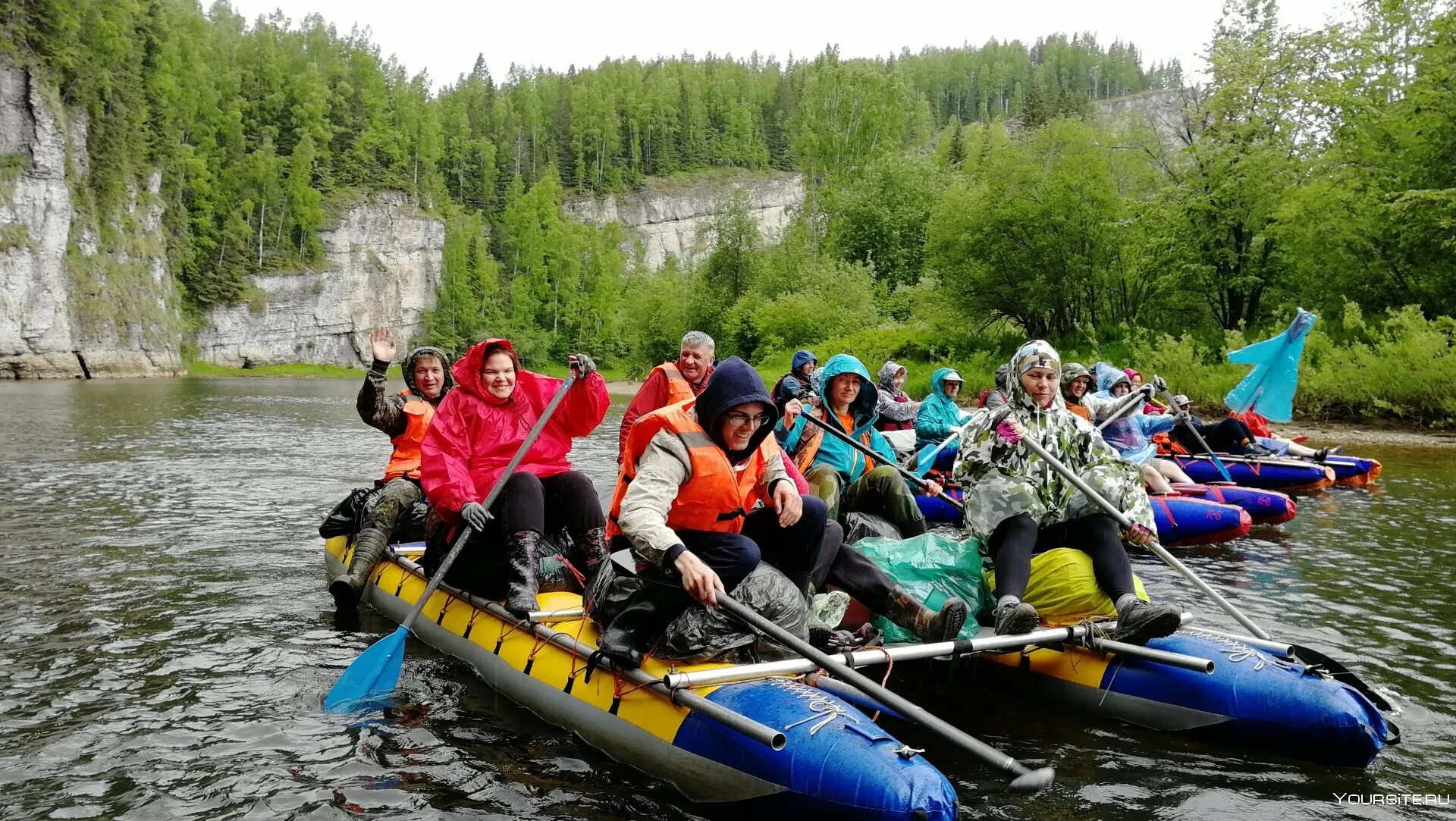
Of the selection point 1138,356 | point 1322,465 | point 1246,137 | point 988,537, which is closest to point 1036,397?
point 988,537

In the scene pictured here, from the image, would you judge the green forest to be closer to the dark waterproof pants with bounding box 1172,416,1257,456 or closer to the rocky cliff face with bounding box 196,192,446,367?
the rocky cliff face with bounding box 196,192,446,367

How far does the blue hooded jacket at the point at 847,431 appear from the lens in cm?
845

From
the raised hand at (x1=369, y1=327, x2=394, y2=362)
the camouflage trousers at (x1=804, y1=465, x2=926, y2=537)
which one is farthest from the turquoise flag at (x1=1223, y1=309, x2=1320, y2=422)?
the raised hand at (x1=369, y1=327, x2=394, y2=362)

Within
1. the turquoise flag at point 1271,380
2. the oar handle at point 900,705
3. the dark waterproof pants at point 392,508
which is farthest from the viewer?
the turquoise flag at point 1271,380

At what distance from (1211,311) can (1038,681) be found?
91.0 feet

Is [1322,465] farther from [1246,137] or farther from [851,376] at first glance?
[1246,137]

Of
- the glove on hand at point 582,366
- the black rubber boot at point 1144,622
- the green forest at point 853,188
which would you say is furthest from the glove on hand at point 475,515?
the green forest at point 853,188

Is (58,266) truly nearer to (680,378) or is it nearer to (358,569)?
(358,569)

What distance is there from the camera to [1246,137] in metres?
28.3

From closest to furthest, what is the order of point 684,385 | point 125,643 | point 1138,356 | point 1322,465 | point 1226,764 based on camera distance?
point 1226,764
point 125,643
point 684,385
point 1322,465
point 1138,356

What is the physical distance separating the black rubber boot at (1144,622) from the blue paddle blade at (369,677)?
410cm

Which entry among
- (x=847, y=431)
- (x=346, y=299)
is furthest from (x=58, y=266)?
(x=847, y=431)

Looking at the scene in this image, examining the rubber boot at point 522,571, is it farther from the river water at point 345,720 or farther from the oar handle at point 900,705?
the oar handle at point 900,705

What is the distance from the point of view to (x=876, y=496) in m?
8.44
